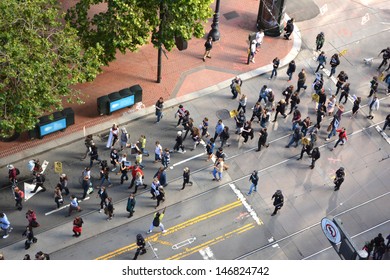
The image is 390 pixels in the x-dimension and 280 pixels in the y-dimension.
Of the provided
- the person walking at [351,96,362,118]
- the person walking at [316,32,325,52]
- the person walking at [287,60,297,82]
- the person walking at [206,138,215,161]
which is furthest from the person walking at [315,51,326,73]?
the person walking at [206,138,215,161]

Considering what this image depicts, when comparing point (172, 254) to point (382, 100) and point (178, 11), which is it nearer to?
point (178, 11)

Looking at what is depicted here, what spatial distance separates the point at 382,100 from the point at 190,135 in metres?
10.6

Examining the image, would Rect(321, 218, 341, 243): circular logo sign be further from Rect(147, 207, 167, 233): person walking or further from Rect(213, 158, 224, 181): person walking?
Rect(213, 158, 224, 181): person walking

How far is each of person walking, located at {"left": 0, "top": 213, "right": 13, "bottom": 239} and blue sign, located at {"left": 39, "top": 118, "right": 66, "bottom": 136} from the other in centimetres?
505

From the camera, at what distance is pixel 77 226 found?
93.0 feet

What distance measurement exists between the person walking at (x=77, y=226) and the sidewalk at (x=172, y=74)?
16.7 feet

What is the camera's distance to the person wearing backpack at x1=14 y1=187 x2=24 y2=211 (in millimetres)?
28656

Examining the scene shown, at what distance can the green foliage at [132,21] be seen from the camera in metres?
30.2

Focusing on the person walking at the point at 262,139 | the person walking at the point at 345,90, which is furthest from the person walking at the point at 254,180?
the person walking at the point at 345,90

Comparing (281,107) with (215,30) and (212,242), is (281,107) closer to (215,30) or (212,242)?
(215,30)

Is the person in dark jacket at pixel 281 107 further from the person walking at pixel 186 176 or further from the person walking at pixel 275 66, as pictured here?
the person walking at pixel 186 176

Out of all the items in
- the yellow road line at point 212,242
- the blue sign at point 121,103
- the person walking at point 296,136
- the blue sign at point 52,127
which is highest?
the blue sign at point 121,103

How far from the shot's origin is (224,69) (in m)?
37.2

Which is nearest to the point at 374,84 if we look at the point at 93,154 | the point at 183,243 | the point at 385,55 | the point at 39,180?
the point at 385,55
